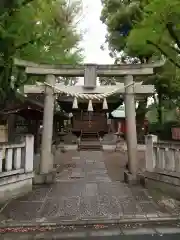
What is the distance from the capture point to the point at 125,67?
10453mm

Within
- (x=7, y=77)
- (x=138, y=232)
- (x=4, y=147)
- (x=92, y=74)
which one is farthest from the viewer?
(x=7, y=77)

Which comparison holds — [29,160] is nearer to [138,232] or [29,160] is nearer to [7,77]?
[138,232]

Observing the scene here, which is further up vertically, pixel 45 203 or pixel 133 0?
pixel 133 0

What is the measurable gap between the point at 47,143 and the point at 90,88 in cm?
285

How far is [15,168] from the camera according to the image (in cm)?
811

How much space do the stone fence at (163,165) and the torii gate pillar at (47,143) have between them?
3792mm

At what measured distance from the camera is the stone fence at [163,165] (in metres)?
8.05

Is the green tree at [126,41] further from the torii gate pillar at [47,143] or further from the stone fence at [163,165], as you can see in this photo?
the stone fence at [163,165]

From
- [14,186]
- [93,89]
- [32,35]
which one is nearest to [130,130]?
[93,89]

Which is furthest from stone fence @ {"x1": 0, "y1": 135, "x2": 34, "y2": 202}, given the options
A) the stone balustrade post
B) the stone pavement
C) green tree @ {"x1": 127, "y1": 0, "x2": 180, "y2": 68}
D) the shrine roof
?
green tree @ {"x1": 127, "y1": 0, "x2": 180, "y2": 68}

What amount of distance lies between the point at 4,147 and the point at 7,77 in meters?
9.00

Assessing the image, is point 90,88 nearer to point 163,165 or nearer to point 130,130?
point 130,130

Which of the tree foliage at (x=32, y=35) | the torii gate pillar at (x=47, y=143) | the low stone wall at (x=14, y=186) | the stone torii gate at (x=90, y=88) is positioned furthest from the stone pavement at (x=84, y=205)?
the tree foliage at (x=32, y=35)

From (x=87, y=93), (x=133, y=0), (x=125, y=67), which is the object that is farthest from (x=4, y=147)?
(x=133, y=0)
